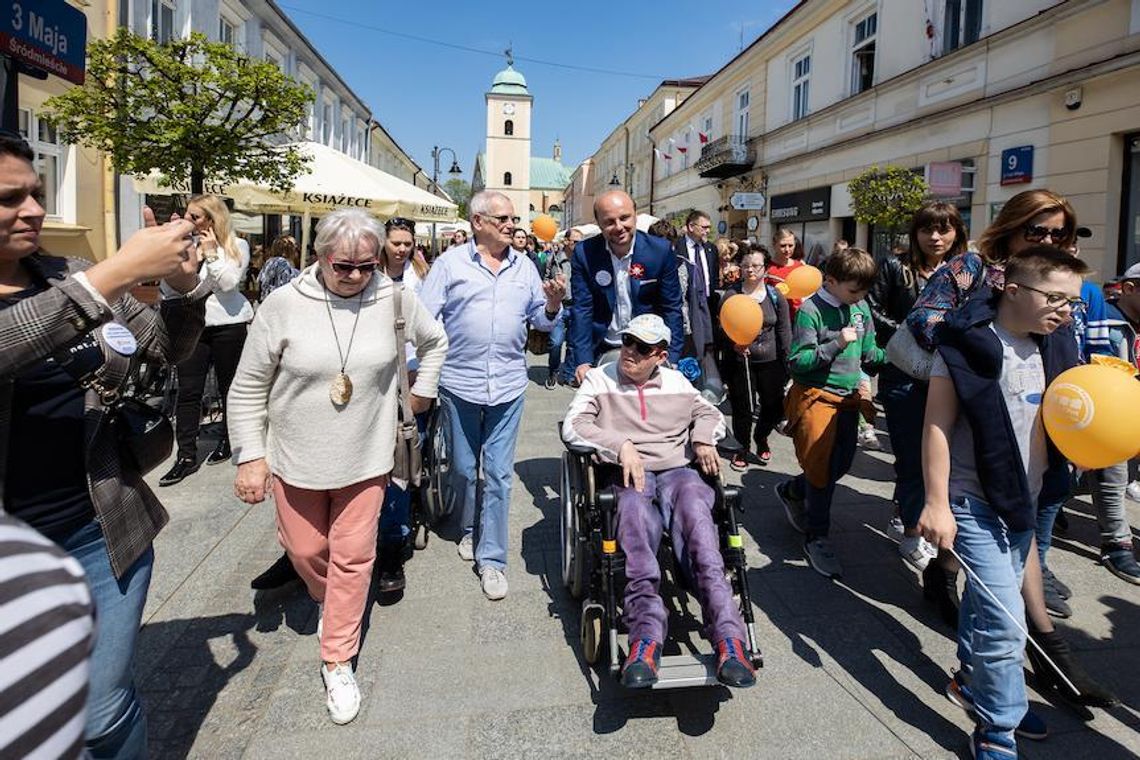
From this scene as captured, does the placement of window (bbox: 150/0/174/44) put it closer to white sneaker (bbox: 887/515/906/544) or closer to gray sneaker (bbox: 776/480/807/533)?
gray sneaker (bbox: 776/480/807/533)

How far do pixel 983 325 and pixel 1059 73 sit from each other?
11480 millimetres

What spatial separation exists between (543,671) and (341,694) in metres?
0.80

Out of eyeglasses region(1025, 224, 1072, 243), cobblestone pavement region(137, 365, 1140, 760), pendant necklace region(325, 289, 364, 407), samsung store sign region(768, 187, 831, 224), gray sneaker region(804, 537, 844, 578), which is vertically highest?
samsung store sign region(768, 187, 831, 224)

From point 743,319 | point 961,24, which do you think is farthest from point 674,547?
point 961,24

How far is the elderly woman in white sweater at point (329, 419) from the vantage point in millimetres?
2615

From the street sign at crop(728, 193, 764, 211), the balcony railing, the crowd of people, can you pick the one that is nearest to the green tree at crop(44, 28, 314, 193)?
the crowd of people

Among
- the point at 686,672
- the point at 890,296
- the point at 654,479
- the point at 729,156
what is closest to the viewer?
the point at 686,672

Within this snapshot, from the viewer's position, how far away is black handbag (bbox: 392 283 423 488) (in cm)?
287

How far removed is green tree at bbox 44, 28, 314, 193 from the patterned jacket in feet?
21.7

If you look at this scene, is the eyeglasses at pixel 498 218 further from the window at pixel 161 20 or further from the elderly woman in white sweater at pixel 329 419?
the window at pixel 161 20

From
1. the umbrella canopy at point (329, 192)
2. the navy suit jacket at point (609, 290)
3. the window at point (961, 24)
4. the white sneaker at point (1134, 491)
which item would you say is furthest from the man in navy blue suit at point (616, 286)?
the window at point (961, 24)

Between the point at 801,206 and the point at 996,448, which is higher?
the point at 801,206

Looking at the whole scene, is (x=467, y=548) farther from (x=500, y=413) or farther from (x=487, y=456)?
(x=500, y=413)

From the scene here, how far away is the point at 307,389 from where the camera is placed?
264cm
